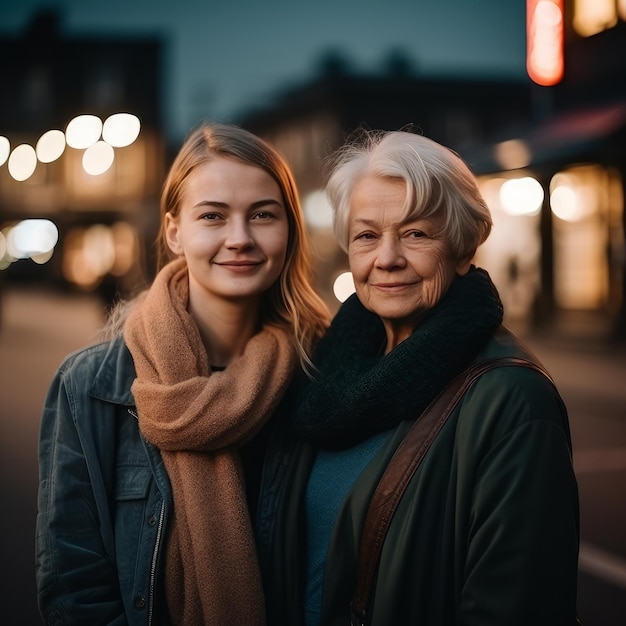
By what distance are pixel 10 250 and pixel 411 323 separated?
140ft

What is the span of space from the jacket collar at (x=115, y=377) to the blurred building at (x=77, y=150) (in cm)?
4083

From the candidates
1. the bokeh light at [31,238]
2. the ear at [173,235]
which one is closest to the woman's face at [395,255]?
the ear at [173,235]

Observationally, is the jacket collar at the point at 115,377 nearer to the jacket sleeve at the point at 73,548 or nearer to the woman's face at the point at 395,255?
the jacket sleeve at the point at 73,548

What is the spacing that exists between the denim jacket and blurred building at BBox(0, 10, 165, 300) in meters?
41.0

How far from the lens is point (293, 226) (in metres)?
2.85

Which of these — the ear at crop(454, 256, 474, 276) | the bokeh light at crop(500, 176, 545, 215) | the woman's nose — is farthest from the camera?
the bokeh light at crop(500, 176, 545, 215)

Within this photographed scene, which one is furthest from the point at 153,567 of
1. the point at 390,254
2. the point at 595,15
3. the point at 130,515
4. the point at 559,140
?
the point at 595,15

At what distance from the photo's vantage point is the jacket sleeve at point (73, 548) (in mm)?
2311

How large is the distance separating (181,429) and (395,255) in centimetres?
78

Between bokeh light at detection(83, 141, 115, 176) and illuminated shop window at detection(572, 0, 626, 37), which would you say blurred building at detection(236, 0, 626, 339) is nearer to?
illuminated shop window at detection(572, 0, 626, 37)

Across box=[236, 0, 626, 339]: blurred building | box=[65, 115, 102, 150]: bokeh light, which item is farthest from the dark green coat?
box=[236, 0, 626, 339]: blurred building

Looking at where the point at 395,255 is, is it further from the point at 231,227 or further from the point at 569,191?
the point at 569,191

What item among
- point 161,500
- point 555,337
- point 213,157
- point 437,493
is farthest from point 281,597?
point 555,337

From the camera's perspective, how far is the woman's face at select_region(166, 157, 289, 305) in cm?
258
